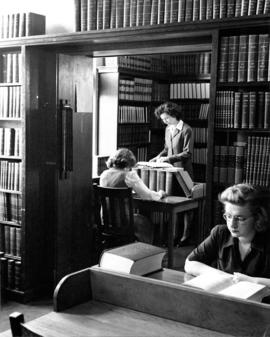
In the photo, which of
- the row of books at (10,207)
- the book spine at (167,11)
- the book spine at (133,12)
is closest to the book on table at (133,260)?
the book spine at (167,11)

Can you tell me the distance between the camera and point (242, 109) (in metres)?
3.13

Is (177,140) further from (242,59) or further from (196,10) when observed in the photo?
(242,59)

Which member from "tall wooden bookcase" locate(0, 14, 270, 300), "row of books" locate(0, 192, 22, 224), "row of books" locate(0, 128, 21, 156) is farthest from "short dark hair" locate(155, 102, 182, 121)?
"row of books" locate(0, 192, 22, 224)

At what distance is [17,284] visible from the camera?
14.0 feet

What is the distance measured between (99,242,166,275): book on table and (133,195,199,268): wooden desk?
83.7 inches

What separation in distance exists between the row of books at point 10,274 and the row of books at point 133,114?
2.77m

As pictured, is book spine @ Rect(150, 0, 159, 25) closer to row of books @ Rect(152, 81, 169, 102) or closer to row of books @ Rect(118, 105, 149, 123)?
row of books @ Rect(118, 105, 149, 123)

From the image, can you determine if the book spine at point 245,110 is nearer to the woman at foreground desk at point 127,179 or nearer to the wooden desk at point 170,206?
the wooden desk at point 170,206

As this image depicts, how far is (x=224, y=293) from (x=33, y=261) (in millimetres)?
2599

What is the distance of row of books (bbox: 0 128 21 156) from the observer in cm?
421

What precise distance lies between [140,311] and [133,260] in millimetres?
353

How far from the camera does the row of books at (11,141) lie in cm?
421

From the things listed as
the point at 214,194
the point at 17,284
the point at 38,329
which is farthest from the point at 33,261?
the point at 38,329

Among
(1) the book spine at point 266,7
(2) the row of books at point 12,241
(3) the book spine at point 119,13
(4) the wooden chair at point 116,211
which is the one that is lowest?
(2) the row of books at point 12,241
